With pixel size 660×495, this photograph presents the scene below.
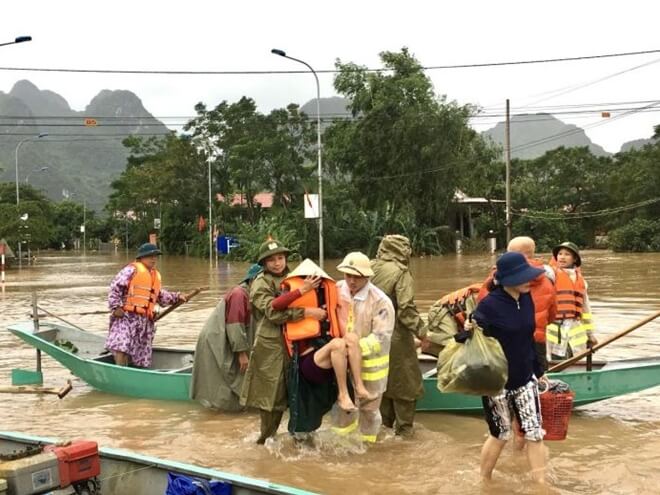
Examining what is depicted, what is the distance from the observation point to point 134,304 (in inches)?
325

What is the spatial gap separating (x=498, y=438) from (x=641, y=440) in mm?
2355

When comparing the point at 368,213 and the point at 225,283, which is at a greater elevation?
the point at 368,213

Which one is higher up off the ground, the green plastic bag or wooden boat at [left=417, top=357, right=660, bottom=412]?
the green plastic bag

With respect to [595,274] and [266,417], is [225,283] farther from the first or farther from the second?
[266,417]

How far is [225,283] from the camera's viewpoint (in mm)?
26078

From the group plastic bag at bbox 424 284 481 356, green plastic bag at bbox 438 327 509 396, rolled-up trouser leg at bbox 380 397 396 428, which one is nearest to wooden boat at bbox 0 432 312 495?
green plastic bag at bbox 438 327 509 396

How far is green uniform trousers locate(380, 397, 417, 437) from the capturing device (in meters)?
6.25

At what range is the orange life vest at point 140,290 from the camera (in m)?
8.21

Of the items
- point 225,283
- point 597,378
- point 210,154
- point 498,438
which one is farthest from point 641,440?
point 210,154

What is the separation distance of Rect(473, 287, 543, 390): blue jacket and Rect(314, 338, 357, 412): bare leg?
1201 millimetres

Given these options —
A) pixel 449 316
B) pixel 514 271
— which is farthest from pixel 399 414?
pixel 514 271

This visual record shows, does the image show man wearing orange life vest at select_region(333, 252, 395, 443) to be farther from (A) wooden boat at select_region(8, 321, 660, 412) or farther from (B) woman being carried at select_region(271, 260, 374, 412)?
(A) wooden boat at select_region(8, 321, 660, 412)

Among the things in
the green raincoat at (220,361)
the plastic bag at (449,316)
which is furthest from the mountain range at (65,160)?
the plastic bag at (449,316)

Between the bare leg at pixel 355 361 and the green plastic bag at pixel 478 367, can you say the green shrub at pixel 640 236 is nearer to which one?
the bare leg at pixel 355 361
